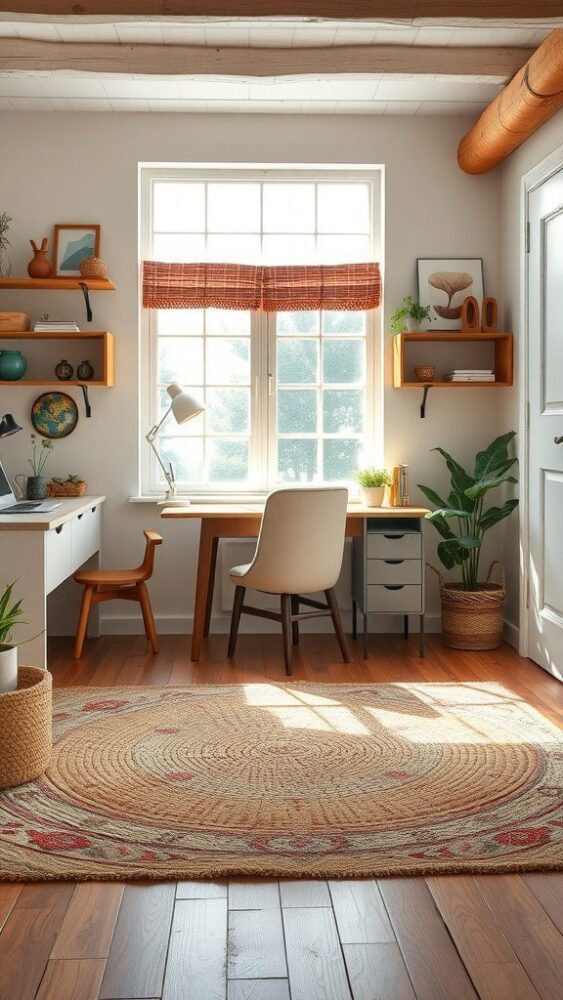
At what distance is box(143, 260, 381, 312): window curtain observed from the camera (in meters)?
5.22

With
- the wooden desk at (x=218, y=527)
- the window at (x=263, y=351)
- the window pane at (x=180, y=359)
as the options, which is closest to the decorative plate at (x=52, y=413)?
the window at (x=263, y=351)

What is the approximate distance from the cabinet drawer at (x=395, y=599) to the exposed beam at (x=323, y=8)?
248 cm

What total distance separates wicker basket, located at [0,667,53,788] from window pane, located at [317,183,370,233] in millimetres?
3328

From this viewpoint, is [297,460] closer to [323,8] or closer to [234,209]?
[234,209]

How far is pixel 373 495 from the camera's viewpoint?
4.89 meters

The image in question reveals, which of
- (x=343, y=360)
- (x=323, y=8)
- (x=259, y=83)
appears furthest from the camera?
(x=343, y=360)

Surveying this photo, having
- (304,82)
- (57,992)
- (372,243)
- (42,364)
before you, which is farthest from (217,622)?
(57,992)

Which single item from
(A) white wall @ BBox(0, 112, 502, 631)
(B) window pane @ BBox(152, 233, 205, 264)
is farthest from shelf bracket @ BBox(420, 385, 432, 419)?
(B) window pane @ BBox(152, 233, 205, 264)

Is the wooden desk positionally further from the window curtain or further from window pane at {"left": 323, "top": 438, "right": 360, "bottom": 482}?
the window curtain

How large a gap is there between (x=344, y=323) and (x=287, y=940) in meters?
3.86

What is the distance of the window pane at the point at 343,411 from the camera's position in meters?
5.33

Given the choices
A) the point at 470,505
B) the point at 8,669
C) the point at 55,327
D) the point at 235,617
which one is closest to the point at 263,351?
the point at 55,327

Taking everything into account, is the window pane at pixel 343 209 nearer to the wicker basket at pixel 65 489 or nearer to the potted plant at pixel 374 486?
the potted plant at pixel 374 486

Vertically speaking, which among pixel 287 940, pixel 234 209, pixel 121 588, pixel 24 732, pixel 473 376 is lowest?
pixel 287 940
